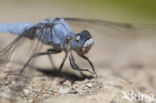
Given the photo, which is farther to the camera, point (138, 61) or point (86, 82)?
point (138, 61)

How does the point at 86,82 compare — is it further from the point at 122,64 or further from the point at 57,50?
the point at 122,64

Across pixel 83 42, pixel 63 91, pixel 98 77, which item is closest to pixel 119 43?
A: pixel 98 77

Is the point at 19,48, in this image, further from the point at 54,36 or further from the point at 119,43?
the point at 119,43

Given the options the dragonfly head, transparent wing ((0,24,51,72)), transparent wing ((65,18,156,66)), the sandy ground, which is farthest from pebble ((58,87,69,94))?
transparent wing ((65,18,156,66))

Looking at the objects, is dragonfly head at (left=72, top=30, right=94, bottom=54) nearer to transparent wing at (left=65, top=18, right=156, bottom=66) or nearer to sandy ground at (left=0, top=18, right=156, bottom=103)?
sandy ground at (left=0, top=18, right=156, bottom=103)

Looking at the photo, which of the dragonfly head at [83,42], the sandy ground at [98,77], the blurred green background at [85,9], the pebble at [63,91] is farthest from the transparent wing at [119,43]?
the pebble at [63,91]

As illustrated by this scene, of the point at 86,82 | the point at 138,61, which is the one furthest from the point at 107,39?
the point at 86,82

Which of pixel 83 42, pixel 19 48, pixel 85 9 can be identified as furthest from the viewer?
pixel 85 9
